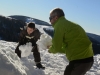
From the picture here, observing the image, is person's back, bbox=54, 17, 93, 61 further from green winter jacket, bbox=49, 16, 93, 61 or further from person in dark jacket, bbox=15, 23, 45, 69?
person in dark jacket, bbox=15, 23, 45, 69

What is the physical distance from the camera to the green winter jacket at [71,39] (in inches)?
143

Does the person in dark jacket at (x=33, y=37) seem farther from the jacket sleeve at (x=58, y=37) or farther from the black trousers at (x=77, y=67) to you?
the black trousers at (x=77, y=67)

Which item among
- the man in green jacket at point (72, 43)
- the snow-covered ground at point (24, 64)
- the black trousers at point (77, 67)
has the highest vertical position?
the man in green jacket at point (72, 43)

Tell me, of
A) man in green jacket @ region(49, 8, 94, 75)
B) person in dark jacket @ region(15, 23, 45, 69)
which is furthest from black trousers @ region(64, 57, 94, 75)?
person in dark jacket @ region(15, 23, 45, 69)

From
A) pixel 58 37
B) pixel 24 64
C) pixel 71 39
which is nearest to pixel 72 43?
pixel 71 39

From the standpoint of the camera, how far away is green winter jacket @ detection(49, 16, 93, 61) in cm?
362

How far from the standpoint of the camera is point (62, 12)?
3830 mm

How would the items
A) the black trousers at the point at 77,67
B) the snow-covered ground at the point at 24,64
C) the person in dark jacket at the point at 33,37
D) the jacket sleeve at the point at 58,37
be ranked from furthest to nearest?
the person in dark jacket at the point at 33,37 → the snow-covered ground at the point at 24,64 → the black trousers at the point at 77,67 → the jacket sleeve at the point at 58,37

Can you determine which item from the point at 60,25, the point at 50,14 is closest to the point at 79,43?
the point at 60,25

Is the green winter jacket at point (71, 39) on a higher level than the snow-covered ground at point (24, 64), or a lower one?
higher

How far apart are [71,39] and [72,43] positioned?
8cm

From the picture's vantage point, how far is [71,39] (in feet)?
12.1

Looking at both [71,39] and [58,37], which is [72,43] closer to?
[71,39]

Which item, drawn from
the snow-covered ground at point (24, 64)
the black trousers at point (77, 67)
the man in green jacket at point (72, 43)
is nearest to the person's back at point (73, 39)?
the man in green jacket at point (72, 43)
